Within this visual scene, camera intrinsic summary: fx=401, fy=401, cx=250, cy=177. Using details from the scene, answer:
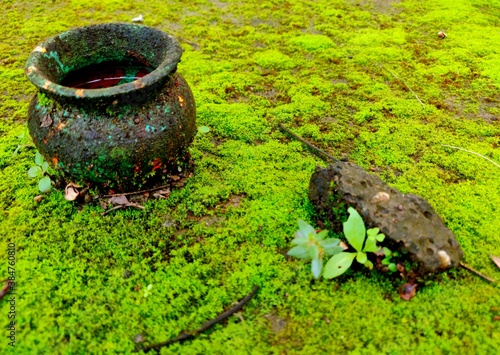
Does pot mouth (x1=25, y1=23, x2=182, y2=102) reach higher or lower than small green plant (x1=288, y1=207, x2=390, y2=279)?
higher

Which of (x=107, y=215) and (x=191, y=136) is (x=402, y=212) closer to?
(x=191, y=136)

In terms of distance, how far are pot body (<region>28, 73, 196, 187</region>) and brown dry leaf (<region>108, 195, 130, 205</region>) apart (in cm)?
12

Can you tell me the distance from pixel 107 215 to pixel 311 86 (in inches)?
98.5

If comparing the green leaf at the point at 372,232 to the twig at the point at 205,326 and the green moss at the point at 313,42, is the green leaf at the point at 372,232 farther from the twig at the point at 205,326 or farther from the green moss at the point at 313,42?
the green moss at the point at 313,42

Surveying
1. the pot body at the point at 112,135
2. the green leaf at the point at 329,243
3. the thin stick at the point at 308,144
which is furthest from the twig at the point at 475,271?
the pot body at the point at 112,135

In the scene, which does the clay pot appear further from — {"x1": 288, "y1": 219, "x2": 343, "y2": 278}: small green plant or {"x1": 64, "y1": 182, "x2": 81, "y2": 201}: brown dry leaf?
{"x1": 288, "y1": 219, "x2": 343, "y2": 278}: small green plant

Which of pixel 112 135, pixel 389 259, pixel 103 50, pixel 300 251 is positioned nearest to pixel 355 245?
pixel 389 259

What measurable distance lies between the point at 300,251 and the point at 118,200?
1.37 meters

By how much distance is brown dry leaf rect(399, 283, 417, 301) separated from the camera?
2.30 metres

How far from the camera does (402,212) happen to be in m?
2.42

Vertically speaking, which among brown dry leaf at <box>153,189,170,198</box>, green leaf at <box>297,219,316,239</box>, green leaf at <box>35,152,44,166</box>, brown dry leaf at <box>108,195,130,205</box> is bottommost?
brown dry leaf at <box>153,189,170,198</box>

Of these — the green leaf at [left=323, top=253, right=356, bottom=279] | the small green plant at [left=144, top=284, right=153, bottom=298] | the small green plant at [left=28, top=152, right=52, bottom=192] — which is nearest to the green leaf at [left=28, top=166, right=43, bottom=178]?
the small green plant at [left=28, top=152, right=52, bottom=192]

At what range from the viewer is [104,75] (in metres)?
3.34

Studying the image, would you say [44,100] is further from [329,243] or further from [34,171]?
[329,243]
